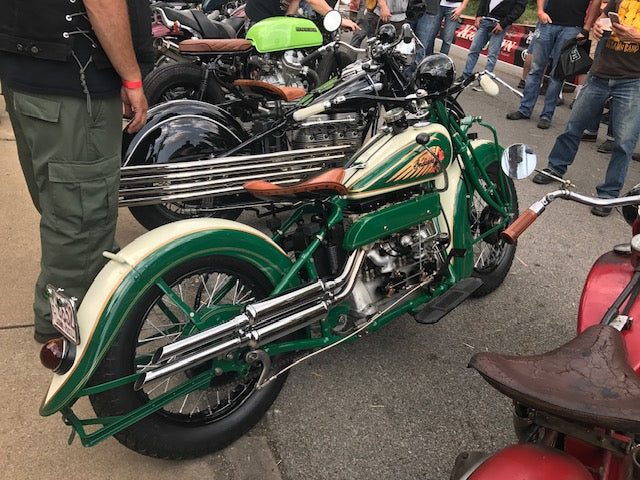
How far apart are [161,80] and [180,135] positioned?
1350mm

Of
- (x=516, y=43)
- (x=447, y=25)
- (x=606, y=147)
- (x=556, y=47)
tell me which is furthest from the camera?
(x=516, y=43)

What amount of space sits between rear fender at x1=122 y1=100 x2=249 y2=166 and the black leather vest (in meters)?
1.19

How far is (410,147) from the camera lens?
235 centimetres

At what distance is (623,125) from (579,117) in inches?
14.4

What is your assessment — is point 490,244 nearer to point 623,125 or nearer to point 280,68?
point 623,125

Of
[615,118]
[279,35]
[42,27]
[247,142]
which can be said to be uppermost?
[42,27]

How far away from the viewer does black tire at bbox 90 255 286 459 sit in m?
1.71

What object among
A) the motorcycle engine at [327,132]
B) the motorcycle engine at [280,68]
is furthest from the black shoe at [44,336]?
the motorcycle engine at [280,68]

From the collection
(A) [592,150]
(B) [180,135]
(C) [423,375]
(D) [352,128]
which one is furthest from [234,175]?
(A) [592,150]

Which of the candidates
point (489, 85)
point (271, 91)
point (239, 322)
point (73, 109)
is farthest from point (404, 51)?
point (239, 322)

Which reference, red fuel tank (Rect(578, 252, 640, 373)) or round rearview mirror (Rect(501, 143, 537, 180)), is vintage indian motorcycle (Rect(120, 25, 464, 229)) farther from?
red fuel tank (Rect(578, 252, 640, 373))

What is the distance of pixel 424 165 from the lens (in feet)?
7.74

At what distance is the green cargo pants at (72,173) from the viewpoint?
193 cm

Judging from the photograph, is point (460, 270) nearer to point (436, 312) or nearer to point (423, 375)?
point (436, 312)
